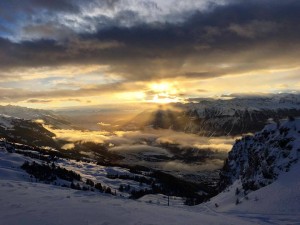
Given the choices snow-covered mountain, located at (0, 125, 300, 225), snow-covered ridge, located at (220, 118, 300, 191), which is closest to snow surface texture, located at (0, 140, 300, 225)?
snow-covered mountain, located at (0, 125, 300, 225)

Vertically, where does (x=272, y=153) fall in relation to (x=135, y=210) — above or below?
above

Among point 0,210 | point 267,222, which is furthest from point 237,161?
point 0,210

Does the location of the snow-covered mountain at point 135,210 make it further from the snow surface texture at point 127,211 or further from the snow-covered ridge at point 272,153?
the snow-covered ridge at point 272,153

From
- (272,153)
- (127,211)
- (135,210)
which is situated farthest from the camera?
(272,153)

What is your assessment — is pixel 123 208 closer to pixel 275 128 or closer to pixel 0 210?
pixel 0 210

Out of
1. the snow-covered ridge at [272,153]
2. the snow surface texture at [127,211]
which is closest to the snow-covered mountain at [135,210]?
the snow surface texture at [127,211]

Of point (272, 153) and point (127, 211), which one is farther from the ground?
point (272, 153)

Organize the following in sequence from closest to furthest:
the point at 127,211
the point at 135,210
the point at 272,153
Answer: the point at 127,211
the point at 135,210
the point at 272,153

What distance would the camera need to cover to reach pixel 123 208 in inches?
1169

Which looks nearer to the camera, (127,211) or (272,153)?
(127,211)

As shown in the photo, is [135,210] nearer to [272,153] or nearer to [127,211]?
[127,211]

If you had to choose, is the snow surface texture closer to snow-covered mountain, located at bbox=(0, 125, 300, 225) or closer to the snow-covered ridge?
snow-covered mountain, located at bbox=(0, 125, 300, 225)

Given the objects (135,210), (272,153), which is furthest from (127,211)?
(272,153)

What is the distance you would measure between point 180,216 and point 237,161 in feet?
309
